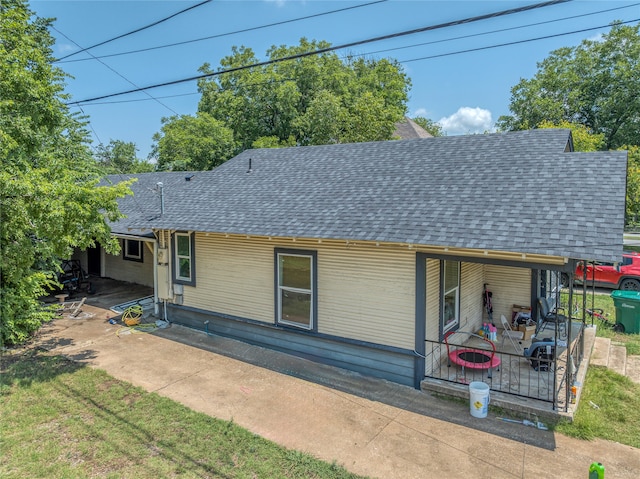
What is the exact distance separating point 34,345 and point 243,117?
966 inches

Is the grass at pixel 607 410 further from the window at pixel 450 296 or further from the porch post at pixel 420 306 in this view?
the window at pixel 450 296

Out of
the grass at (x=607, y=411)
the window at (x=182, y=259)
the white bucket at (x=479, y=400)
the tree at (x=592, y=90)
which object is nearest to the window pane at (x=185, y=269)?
the window at (x=182, y=259)

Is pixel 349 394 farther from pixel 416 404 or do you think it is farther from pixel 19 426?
pixel 19 426

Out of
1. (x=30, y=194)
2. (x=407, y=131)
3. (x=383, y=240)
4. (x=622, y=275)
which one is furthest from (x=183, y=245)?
(x=407, y=131)

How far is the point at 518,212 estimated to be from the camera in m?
6.70

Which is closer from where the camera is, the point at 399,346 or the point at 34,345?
the point at 399,346

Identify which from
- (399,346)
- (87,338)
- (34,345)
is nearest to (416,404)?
(399,346)

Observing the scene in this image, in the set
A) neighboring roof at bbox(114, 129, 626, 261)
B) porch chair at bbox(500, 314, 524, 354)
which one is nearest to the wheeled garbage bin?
porch chair at bbox(500, 314, 524, 354)

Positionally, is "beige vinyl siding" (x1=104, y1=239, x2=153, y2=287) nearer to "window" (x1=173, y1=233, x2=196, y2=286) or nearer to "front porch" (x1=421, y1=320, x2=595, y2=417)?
"window" (x1=173, y1=233, x2=196, y2=286)

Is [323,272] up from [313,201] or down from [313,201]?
down

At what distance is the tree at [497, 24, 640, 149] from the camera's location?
107 ft

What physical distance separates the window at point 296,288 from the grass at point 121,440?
293 cm

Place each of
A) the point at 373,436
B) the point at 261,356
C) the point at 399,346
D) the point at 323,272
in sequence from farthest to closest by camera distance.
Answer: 1. the point at 261,356
2. the point at 323,272
3. the point at 399,346
4. the point at 373,436

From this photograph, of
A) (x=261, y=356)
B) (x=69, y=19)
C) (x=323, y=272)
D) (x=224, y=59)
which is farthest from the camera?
(x=224, y=59)
